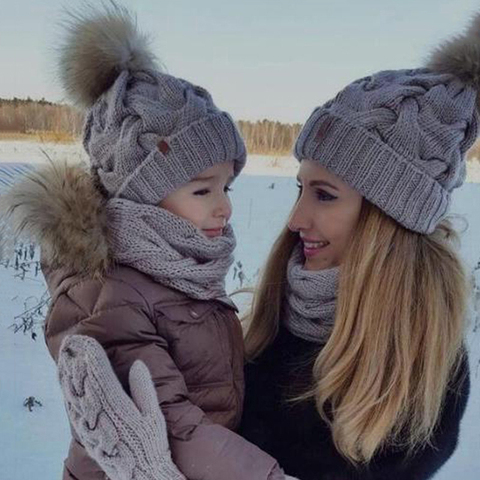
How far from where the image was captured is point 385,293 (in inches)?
43.4

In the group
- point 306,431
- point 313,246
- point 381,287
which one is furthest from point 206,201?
point 306,431

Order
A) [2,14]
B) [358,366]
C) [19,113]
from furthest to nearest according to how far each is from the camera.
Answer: [19,113] → [2,14] → [358,366]

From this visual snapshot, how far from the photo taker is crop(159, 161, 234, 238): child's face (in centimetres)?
107

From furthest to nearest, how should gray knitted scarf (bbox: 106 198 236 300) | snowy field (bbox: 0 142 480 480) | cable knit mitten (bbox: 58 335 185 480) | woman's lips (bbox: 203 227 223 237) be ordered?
snowy field (bbox: 0 142 480 480) < woman's lips (bbox: 203 227 223 237) < gray knitted scarf (bbox: 106 198 236 300) < cable knit mitten (bbox: 58 335 185 480)

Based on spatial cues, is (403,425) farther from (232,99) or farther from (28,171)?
(232,99)

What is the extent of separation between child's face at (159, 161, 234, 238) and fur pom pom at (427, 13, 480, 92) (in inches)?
17.6

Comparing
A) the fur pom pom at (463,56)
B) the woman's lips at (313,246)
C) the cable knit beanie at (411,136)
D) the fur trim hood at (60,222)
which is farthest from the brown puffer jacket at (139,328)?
the fur pom pom at (463,56)

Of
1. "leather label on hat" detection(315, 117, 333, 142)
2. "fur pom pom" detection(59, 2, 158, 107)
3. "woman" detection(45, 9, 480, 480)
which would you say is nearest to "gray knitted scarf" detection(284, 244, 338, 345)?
"woman" detection(45, 9, 480, 480)

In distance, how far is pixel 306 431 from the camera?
3.61 feet

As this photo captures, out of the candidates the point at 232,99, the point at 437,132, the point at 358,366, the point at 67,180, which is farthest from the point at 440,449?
the point at 232,99

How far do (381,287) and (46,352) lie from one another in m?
1.80

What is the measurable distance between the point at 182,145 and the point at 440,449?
72cm

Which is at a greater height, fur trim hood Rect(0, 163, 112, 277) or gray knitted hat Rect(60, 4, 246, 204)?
gray knitted hat Rect(60, 4, 246, 204)

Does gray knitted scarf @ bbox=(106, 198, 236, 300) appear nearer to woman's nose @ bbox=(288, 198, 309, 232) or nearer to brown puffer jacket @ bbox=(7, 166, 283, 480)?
brown puffer jacket @ bbox=(7, 166, 283, 480)
